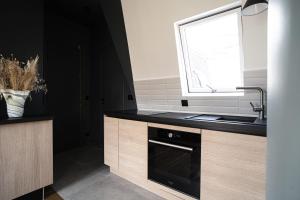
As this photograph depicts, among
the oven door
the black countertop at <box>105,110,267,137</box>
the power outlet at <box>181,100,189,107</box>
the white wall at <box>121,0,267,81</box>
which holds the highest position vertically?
the white wall at <box>121,0,267,81</box>

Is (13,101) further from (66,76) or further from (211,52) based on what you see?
(211,52)

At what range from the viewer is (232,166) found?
1.41 meters

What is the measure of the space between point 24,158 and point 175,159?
1.44m

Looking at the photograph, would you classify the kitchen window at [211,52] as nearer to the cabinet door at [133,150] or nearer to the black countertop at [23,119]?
the cabinet door at [133,150]

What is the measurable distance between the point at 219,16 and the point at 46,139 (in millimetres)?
2255

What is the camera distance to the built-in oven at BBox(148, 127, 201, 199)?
1652 millimetres

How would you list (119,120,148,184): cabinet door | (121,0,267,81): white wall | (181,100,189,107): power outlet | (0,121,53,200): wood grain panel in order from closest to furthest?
(0,121,53,200): wood grain panel < (121,0,267,81): white wall < (119,120,148,184): cabinet door < (181,100,189,107): power outlet

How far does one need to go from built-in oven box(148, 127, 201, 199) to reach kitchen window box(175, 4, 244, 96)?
2.50 ft

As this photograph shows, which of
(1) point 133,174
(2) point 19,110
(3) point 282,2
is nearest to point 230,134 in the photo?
(3) point 282,2

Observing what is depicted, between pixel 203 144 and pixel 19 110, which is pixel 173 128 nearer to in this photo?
pixel 203 144

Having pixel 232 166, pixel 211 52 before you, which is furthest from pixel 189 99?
pixel 232 166

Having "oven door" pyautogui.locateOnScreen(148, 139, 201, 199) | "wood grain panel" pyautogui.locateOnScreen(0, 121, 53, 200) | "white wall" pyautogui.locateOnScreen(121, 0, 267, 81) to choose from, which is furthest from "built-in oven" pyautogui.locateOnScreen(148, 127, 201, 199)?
"wood grain panel" pyautogui.locateOnScreen(0, 121, 53, 200)

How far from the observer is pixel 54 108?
11.1 feet

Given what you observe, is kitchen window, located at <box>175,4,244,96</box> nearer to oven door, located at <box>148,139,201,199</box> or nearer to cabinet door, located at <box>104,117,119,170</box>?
oven door, located at <box>148,139,201,199</box>
